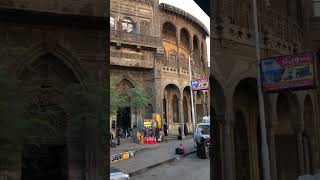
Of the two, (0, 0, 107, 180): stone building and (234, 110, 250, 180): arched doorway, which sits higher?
(0, 0, 107, 180): stone building

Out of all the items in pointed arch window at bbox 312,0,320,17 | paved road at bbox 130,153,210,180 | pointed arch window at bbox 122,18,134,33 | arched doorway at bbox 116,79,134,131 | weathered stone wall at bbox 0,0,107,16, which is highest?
pointed arch window at bbox 122,18,134,33

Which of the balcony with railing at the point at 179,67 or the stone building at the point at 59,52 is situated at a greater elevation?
the balcony with railing at the point at 179,67

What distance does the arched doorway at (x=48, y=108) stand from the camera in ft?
34.8

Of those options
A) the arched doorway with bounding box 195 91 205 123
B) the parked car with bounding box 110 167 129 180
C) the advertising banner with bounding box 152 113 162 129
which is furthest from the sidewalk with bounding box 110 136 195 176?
the arched doorway with bounding box 195 91 205 123

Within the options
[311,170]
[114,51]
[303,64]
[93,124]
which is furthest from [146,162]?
[93,124]

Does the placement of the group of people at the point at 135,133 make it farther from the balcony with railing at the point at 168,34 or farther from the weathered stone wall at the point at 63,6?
the weathered stone wall at the point at 63,6

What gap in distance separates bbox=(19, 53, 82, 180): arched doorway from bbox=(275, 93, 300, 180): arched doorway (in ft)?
38.4

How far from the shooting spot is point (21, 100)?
948 cm

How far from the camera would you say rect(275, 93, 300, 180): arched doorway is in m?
20.9

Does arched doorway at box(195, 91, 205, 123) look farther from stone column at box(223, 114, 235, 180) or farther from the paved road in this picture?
A: stone column at box(223, 114, 235, 180)

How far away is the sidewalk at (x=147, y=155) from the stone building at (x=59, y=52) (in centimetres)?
701

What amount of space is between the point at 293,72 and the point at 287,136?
842 centimetres

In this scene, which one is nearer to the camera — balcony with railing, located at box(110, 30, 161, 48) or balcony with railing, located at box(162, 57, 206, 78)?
balcony with railing, located at box(162, 57, 206, 78)

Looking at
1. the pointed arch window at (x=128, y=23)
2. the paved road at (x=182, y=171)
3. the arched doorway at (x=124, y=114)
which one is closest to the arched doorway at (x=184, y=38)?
the pointed arch window at (x=128, y=23)
